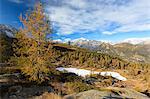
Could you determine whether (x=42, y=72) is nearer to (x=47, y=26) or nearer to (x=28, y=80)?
(x=28, y=80)

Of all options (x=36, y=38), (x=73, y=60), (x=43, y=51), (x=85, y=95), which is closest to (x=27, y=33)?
(x=36, y=38)

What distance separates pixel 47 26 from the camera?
27781mm

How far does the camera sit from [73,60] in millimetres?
113000

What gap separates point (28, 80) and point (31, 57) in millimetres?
3258

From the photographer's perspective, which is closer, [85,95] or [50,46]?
[85,95]

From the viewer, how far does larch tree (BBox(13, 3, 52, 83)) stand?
27250mm

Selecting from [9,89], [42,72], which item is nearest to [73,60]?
[42,72]

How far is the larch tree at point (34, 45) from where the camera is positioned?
89.4 feet

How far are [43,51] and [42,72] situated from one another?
323 cm

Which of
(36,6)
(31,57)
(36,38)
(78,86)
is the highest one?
(36,6)

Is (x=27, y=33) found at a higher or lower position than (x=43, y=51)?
higher

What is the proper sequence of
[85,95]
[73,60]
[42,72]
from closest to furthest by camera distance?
[85,95], [42,72], [73,60]

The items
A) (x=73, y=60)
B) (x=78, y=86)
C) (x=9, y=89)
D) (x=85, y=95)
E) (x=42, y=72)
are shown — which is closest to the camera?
(x=85, y=95)

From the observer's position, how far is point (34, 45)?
27.5 metres
